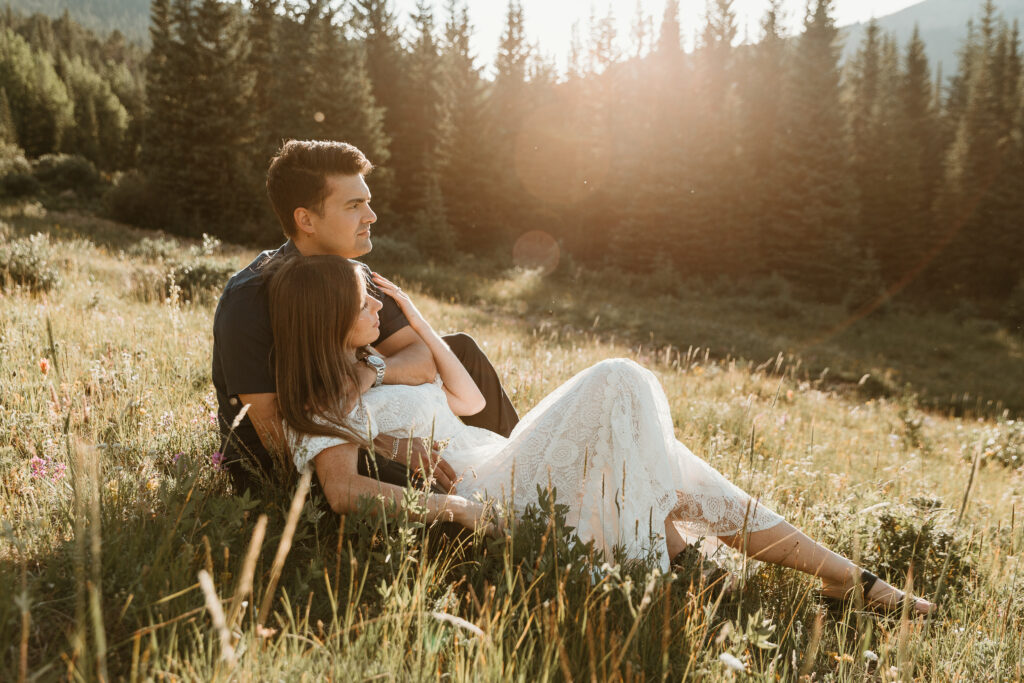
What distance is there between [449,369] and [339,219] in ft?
3.28

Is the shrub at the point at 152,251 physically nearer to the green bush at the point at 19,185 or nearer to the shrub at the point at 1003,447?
the shrub at the point at 1003,447

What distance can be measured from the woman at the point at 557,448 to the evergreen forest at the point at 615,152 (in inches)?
996

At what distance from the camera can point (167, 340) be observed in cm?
500

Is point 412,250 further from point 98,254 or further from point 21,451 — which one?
point 21,451

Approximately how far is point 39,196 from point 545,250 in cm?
2770

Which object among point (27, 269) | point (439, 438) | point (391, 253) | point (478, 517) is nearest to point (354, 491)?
point (478, 517)

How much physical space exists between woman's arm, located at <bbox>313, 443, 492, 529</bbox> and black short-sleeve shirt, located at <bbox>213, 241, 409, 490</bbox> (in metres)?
0.37

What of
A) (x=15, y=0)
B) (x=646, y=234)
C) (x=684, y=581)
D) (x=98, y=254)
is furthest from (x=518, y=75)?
(x=15, y=0)

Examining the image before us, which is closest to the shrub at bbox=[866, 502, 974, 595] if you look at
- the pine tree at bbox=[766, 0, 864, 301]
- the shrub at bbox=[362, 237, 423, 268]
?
the shrub at bbox=[362, 237, 423, 268]

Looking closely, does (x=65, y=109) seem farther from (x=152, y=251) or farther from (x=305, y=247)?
(x=305, y=247)

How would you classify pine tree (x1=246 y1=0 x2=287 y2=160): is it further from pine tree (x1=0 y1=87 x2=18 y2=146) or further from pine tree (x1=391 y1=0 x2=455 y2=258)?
pine tree (x1=0 y1=87 x2=18 y2=146)

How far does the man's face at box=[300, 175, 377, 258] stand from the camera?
10.7ft

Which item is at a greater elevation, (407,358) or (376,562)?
(407,358)

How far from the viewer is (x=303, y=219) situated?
327cm
